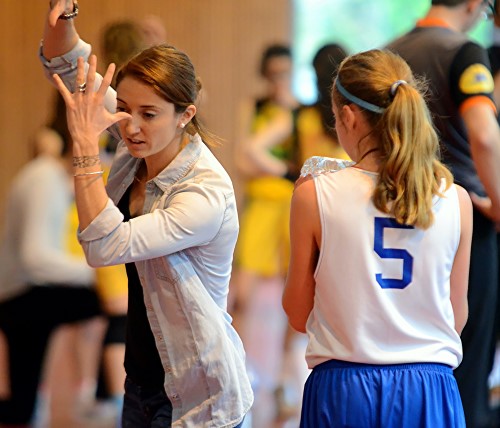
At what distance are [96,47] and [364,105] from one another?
7255 mm

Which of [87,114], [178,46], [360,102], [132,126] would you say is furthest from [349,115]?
[178,46]

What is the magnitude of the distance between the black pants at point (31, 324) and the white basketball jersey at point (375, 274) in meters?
2.51

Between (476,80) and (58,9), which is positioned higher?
(58,9)

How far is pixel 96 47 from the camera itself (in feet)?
29.8

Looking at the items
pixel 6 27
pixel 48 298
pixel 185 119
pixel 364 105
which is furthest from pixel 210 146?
pixel 6 27

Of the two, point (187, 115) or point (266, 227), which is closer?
point (187, 115)

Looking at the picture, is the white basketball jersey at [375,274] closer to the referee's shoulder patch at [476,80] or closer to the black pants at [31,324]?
the referee's shoulder patch at [476,80]

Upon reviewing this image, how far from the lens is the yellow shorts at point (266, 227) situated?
546cm

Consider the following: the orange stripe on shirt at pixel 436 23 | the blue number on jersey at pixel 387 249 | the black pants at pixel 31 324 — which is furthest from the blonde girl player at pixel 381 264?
the black pants at pixel 31 324

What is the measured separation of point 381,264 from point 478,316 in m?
1.14

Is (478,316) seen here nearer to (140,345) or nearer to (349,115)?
(349,115)

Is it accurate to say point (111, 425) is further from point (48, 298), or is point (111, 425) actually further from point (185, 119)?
point (185, 119)

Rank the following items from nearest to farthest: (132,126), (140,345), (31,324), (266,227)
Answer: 1. (132,126)
2. (140,345)
3. (31,324)
4. (266,227)

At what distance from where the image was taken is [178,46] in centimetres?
959
